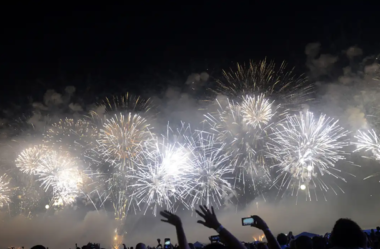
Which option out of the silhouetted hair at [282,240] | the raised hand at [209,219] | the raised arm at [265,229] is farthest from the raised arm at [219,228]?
the silhouetted hair at [282,240]

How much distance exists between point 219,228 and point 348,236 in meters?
1.32

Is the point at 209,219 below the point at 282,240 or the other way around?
the other way around

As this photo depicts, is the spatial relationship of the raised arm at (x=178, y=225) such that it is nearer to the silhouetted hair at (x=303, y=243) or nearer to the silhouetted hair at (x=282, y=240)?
the silhouetted hair at (x=303, y=243)

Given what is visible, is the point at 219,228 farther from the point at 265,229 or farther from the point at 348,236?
the point at 348,236

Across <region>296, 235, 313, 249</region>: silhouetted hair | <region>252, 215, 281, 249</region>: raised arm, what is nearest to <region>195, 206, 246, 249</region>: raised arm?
<region>252, 215, 281, 249</region>: raised arm

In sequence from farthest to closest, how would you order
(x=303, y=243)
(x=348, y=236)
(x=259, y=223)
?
1. (x=303, y=243)
2. (x=259, y=223)
3. (x=348, y=236)

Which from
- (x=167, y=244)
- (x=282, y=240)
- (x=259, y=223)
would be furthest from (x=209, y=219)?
(x=167, y=244)

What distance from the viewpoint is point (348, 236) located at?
3107 mm

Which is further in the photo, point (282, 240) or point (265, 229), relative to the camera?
point (282, 240)

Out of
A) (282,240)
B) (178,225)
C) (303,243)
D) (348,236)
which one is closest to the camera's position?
(348,236)

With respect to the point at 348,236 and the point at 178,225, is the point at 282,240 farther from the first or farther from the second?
the point at 348,236

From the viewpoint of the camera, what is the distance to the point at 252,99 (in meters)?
21.3

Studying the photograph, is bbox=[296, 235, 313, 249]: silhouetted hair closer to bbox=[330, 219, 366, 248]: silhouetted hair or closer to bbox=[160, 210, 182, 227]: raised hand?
bbox=[330, 219, 366, 248]: silhouetted hair

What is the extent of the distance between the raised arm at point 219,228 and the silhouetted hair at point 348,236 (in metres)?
1.03
